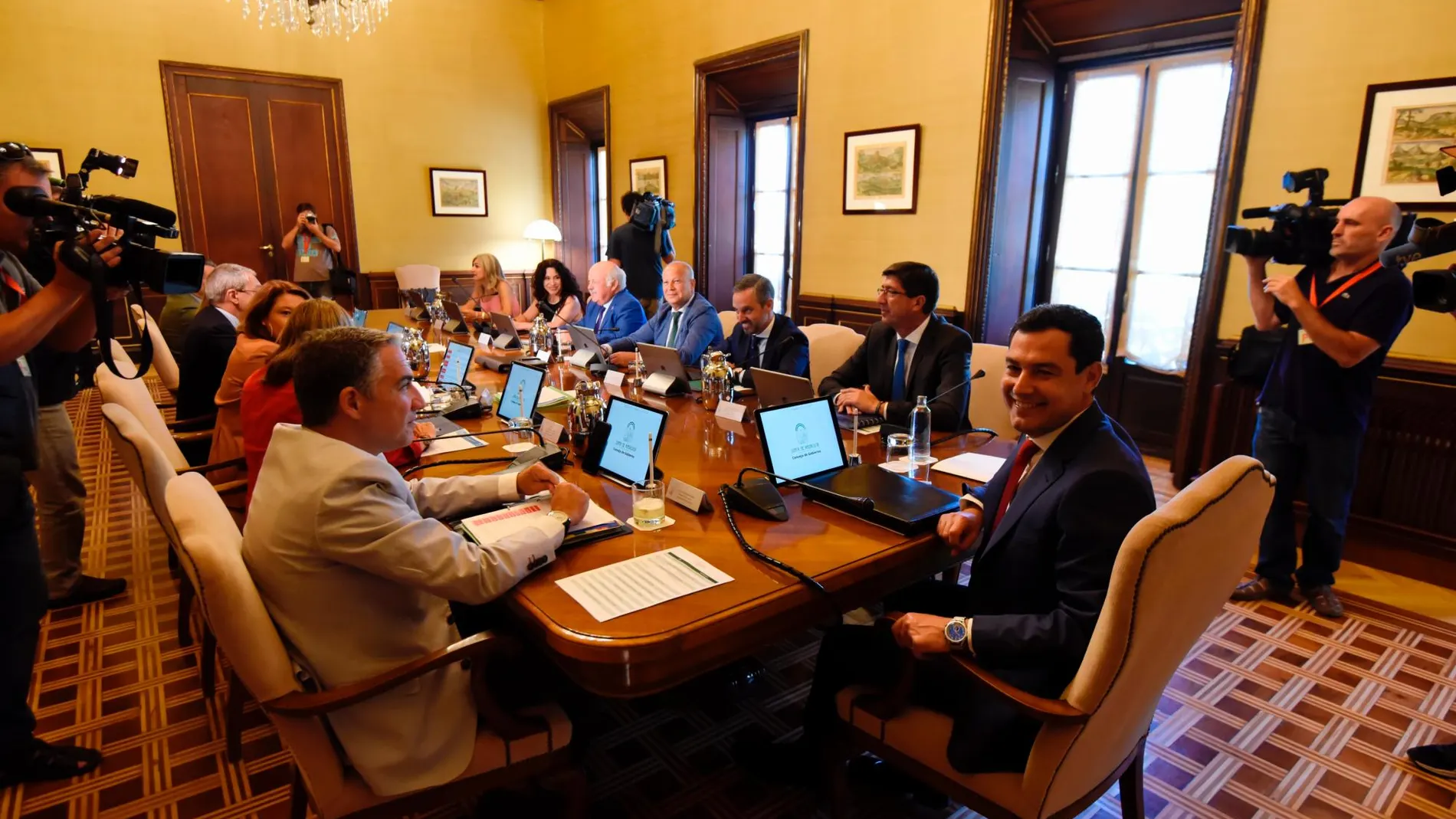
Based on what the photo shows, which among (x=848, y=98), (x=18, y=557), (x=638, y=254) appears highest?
(x=848, y=98)

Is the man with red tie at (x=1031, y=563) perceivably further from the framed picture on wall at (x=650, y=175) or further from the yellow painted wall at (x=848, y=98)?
the framed picture on wall at (x=650, y=175)

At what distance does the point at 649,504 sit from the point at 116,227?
1.37m

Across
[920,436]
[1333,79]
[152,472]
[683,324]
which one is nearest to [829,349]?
[683,324]

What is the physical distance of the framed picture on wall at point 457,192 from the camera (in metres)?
8.38

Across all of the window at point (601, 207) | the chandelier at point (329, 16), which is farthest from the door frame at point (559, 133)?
the chandelier at point (329, 16)

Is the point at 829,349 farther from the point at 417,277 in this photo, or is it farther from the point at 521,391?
the point at 417,277

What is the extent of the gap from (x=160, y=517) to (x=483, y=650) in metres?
1.01

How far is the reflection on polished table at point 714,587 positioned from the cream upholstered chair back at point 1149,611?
45cm

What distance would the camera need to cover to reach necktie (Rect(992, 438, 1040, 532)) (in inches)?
67.2

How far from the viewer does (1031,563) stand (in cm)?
145

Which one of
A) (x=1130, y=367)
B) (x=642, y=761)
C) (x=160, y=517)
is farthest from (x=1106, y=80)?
(x=160, y=517)

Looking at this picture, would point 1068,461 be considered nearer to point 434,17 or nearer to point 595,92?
point 595,92

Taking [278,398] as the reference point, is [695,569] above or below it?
below

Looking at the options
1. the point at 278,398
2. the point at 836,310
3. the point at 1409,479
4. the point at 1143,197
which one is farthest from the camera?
the point at 836,310
